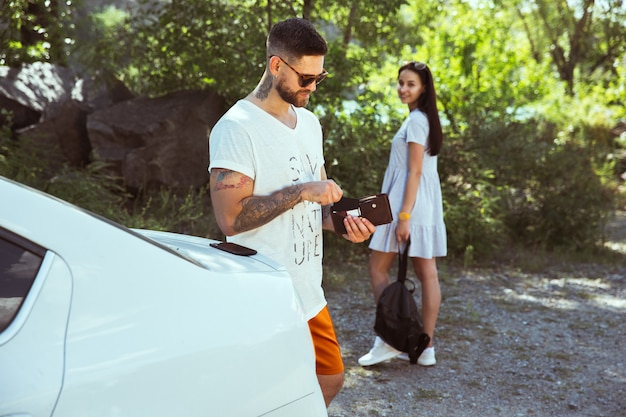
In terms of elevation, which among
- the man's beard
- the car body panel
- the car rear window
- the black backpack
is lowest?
the black backpack

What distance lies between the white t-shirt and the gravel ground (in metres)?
1.99

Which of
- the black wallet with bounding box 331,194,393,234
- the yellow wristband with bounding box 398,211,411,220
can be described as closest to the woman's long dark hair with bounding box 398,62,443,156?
the yellow wristband with bounding box 398,211,411,220

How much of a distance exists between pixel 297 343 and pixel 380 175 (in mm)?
6531

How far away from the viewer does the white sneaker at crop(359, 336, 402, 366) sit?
5324 millimetres

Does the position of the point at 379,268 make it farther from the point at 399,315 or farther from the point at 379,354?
the point at 379,354

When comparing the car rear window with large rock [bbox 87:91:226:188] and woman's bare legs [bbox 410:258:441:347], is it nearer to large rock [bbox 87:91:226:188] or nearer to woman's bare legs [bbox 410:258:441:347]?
woman's bare legs [bbox 410:258:441:347]

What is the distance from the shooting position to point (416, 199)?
5.33 m

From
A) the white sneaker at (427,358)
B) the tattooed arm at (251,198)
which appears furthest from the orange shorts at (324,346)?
the white sneaker at (427,358)

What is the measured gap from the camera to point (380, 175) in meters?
8.70

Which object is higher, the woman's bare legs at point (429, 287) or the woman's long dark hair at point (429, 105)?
the woman's long dark hair at point (429, 105)

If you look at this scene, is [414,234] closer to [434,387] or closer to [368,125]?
[434,387]

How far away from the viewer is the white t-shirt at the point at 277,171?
2.80 meters

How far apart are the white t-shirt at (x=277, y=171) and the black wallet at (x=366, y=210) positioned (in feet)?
0.40

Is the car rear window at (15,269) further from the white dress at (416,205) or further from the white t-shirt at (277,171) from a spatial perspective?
the white dress at (416,205)
